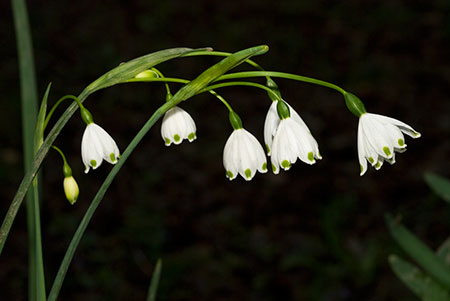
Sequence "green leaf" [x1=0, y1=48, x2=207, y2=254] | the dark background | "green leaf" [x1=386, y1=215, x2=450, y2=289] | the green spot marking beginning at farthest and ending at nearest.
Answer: the dark background → "green leaf" [x1=386, y1=215, x2=450, y2=289] → the green spot marking → "green leaf" [x1=0, y1=48, x2=207, y2=254]

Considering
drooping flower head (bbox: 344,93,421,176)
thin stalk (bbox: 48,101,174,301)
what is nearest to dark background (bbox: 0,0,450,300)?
drooping flower head (bbox: 344,93,421,176)

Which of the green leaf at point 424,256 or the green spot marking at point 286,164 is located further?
the green leaf at point 424,256

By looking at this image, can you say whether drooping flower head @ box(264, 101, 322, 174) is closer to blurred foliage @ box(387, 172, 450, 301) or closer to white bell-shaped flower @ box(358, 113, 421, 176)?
white bell-shaped flower @ box(358, 113, 421, 176)

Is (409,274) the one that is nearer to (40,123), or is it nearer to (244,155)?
(244,155)

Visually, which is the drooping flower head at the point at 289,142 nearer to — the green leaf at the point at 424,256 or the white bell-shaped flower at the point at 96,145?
the white bell-shaped flower at the point at 96,145

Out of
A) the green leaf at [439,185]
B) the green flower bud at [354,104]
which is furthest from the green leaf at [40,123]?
the green leaf at [439,185]


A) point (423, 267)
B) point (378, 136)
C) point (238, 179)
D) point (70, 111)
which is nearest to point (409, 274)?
point (423, 267)

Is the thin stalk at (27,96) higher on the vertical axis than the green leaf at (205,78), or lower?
higher
